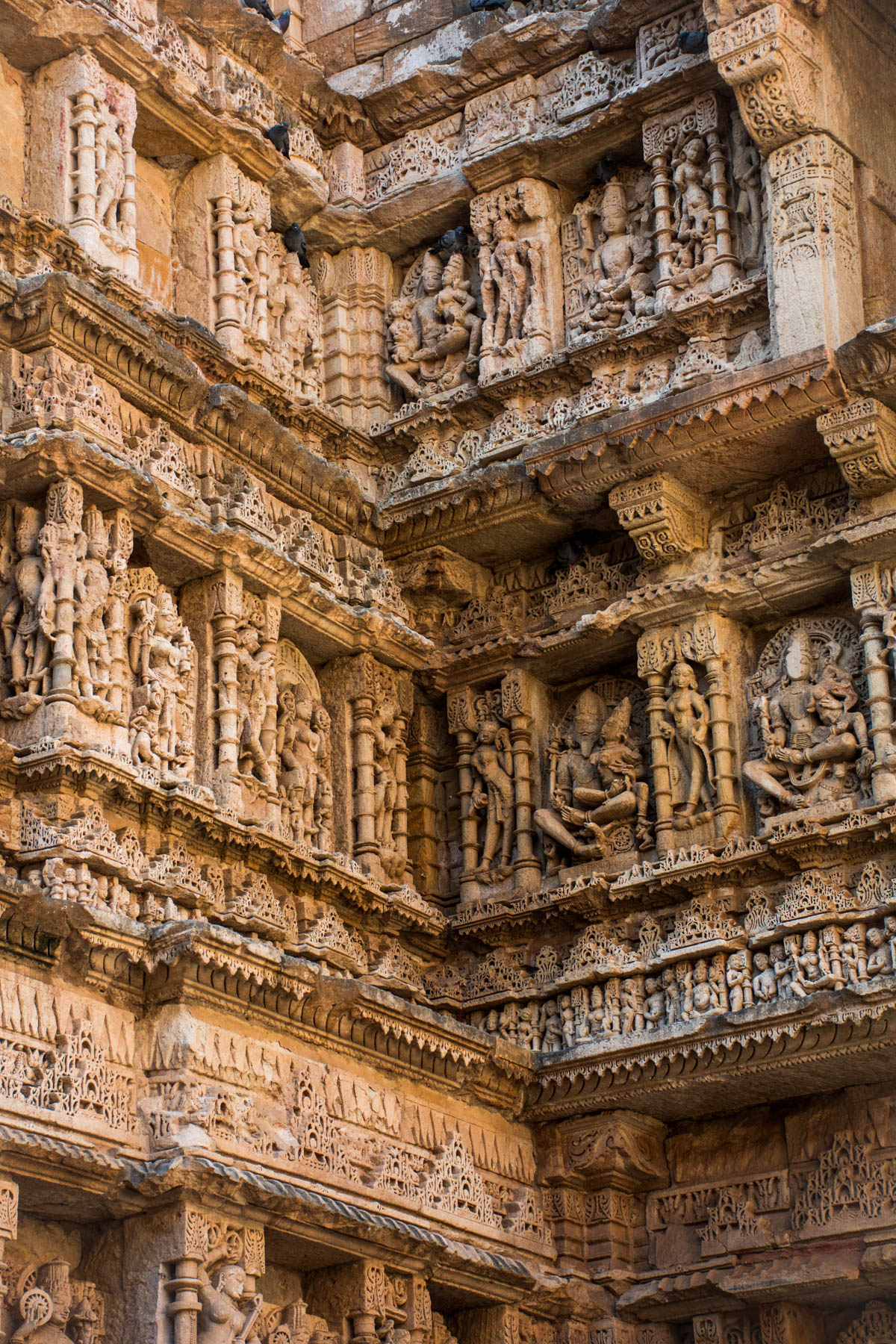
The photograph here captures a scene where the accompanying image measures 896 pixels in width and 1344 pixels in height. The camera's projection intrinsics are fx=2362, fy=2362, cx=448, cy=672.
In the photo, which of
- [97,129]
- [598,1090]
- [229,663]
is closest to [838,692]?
[598,1090]

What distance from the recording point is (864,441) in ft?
46.2

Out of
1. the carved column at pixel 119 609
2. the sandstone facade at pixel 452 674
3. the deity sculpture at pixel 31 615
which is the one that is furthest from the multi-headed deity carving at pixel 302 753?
the deity sculpture at pixel 31 615

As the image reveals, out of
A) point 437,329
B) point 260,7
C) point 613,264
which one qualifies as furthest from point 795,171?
point 260,7

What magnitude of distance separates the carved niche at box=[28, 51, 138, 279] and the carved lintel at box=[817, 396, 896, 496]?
4377mm

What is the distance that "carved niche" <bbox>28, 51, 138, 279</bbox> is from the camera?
14.3 metres

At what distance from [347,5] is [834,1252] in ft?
32.6

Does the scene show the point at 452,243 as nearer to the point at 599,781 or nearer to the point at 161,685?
the point at 599,781

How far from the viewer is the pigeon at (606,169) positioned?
1617 cm

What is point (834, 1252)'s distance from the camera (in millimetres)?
13461

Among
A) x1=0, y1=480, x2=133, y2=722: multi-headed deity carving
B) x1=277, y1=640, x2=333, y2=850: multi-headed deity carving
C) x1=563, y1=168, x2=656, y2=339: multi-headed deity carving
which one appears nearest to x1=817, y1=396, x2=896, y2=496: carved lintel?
x1=563, y1=168, x2=656, y2=339: multi-headed deity carving

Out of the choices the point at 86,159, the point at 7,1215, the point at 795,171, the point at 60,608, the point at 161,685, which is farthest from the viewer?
the point at 795,171

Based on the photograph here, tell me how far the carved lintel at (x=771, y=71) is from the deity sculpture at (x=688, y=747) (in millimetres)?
3453

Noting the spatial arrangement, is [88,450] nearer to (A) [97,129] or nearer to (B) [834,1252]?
(A) [97,129]

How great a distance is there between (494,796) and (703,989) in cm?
232
